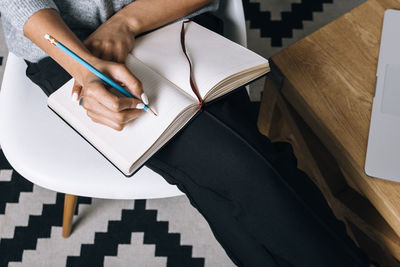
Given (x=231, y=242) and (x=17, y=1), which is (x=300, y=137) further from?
(x=17, y=1)

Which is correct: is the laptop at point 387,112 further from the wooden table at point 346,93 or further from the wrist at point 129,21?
the wrist at point 129,21

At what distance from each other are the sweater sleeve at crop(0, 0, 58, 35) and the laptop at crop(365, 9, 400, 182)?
1.75 feet

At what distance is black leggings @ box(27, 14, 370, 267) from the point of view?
0.54 meters

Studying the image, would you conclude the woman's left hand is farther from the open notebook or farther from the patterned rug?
the patterned rug

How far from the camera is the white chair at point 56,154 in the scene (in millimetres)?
667

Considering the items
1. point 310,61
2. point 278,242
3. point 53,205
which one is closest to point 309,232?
point 278,242

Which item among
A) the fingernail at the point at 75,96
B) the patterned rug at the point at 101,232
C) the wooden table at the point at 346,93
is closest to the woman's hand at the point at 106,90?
the fingernail at the point at 75,96

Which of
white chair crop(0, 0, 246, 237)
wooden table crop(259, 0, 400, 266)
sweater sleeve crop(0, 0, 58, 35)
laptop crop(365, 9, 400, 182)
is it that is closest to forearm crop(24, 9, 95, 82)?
sweater sleeve crop(0, 0, 58, 35)

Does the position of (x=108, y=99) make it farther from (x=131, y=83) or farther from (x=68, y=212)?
(x=68, y=212)

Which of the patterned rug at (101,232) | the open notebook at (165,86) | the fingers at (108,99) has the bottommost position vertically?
the patterned rug at (101,232)

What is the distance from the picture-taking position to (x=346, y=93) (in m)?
0.64

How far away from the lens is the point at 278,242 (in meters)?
0.56

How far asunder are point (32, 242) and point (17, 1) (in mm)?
615

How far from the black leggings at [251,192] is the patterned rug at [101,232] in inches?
15.3
